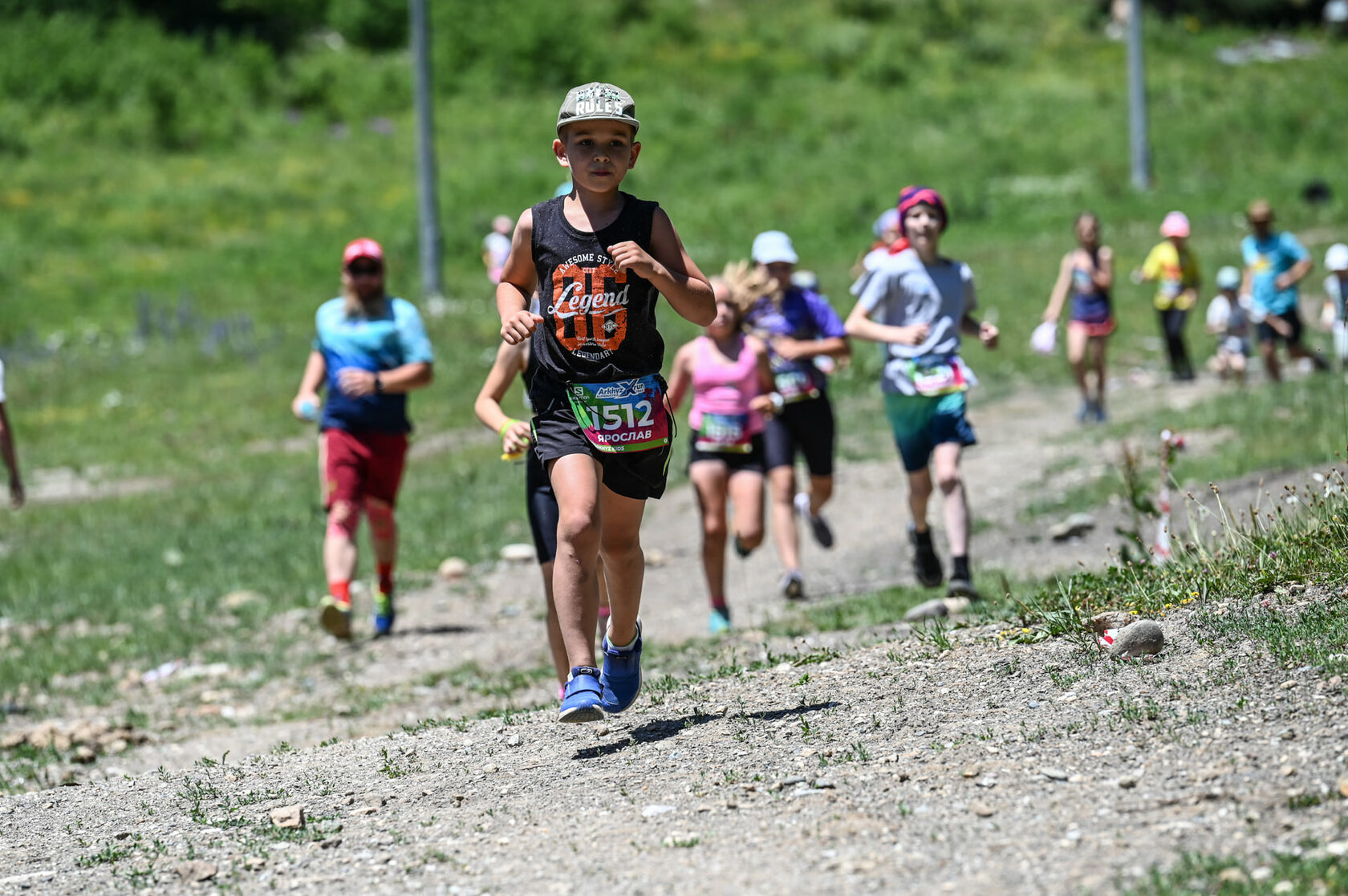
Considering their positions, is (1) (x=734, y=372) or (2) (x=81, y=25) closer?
(1) (x=734, y=372)

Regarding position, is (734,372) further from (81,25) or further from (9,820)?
(81,25)

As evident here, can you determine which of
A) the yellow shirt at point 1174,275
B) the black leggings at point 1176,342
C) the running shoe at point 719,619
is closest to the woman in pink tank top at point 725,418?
the running shoe at point 719,619

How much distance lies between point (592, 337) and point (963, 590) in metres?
3.32

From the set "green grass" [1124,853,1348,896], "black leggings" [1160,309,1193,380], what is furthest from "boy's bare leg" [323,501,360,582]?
"black leggings" [1160,309,1193,380]

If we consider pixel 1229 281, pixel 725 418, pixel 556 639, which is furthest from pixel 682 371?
pixel 1229 281

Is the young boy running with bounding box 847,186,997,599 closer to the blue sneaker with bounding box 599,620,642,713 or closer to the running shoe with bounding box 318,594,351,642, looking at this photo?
the blue sneaker with bounding box 599,620,642,713

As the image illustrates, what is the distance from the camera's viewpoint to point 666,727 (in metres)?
5.36

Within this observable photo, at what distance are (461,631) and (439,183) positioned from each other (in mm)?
22764

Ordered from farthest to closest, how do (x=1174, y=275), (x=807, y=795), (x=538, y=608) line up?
(x=1174, y=275), (x=538, y=608), (x=807, y=795)

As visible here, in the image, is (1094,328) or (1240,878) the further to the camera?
(1094,328)

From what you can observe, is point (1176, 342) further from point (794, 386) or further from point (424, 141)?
point (424, 141)

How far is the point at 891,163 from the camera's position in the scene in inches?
1281

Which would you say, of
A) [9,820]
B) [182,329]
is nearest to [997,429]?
[9,820]

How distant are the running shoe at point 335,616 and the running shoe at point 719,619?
2.01 metres
